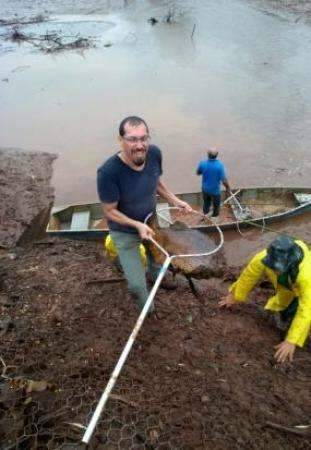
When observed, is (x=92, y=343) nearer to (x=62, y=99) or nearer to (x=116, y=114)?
(x=116, y=114)

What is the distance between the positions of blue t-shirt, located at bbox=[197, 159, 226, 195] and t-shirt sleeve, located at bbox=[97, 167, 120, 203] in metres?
4.47

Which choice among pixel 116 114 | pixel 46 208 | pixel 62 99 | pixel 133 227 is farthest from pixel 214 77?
pixel 133 227

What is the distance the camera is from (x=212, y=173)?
27.0ft

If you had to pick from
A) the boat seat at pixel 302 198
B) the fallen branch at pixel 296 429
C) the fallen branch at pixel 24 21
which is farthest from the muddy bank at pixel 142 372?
the fallen branch at pixel 24 21

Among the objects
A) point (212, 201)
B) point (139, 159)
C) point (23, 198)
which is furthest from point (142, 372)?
point (23, 198)

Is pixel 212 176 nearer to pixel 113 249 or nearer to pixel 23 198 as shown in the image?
pixel 113 249

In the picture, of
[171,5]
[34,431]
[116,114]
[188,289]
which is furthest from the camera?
[171,5]

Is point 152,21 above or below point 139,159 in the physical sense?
above

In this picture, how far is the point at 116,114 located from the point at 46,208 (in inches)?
285

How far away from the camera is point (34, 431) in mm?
3404

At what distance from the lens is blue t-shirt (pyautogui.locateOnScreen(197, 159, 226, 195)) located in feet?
26.8

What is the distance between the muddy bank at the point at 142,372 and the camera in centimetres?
351

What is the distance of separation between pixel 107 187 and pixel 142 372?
6.15ft

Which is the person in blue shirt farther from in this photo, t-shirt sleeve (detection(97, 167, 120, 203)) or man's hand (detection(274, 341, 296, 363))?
man's hand (detection(274, 341, 296, 363))
